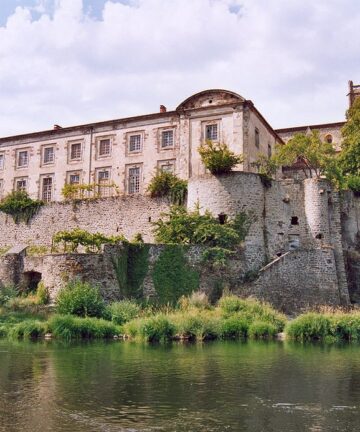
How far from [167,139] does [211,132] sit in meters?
3.71

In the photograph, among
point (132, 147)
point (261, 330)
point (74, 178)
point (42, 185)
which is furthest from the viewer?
point (42, 185)

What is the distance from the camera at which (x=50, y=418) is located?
11016mm

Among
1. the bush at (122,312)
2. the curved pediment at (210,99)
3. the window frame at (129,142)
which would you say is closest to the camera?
the bush at (122,312)

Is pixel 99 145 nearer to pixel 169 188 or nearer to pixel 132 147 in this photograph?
pixel 132 147

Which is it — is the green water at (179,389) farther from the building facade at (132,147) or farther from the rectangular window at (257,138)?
the rectangular window at (257,138)

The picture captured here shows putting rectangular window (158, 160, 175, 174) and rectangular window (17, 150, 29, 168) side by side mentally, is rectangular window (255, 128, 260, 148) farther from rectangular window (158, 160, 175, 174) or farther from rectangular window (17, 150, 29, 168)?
rectangular window (17, 150, 29, 168)

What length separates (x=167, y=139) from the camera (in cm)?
4319

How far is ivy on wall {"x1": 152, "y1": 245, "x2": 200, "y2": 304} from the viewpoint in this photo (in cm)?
2977

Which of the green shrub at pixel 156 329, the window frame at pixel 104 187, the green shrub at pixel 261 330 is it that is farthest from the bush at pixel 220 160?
the window frame at pixel 104 187

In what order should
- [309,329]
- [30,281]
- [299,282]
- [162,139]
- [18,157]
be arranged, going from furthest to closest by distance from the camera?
[18,157], [162,139], [30,281], [299,282], [309,329]

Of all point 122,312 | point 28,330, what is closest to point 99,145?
point 122,312

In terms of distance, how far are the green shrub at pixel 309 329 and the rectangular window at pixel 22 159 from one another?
31.1 meters

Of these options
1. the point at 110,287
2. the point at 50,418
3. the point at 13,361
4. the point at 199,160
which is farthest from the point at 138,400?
the point at 199,160

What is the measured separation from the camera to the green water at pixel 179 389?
1083cm
